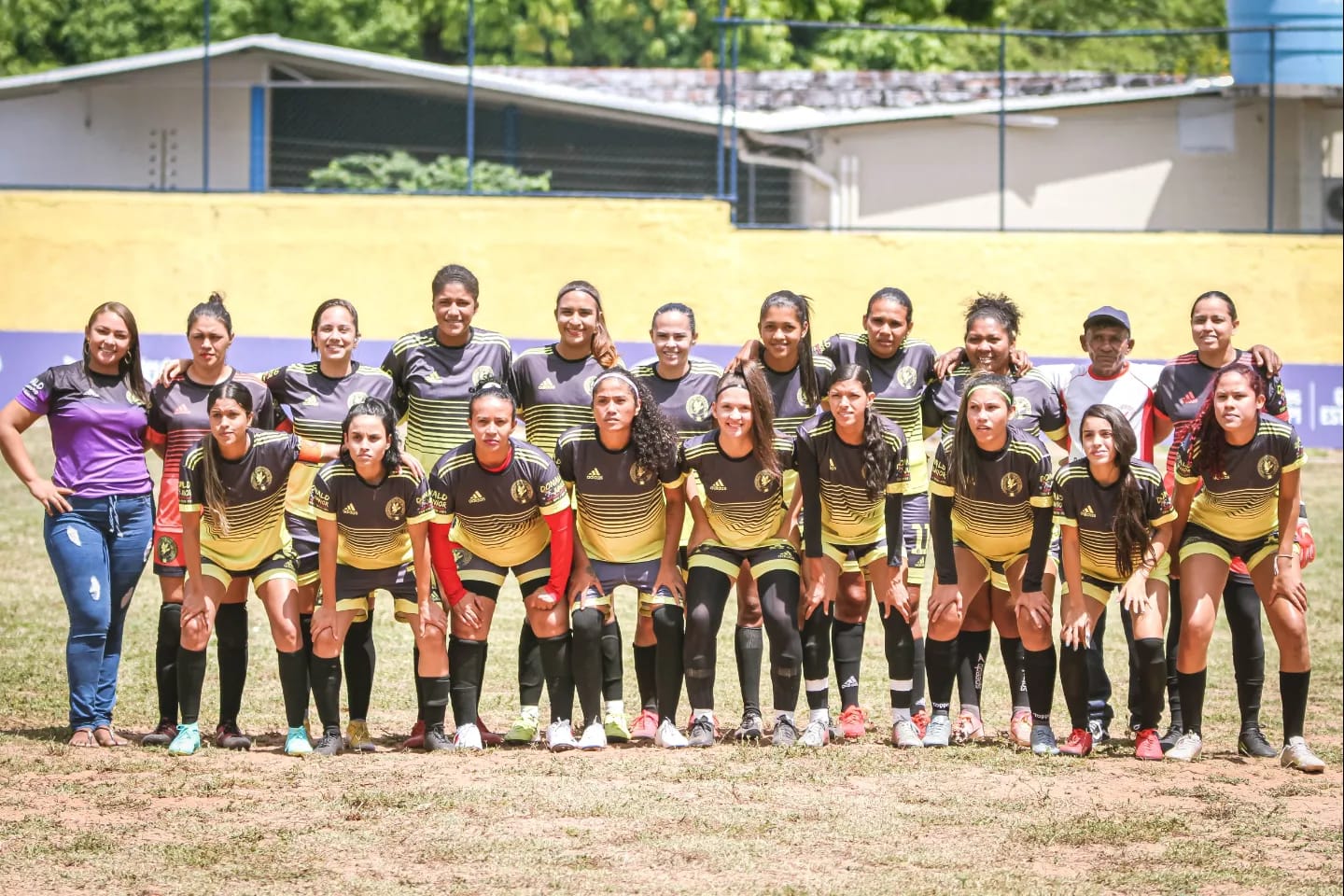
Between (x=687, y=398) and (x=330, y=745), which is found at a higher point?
(x=687, y=398)

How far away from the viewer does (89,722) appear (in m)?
8.02

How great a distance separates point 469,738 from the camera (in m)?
7.92

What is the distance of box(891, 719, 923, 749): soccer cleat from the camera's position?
7.99 m

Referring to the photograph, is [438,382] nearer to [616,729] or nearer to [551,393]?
[551,393]

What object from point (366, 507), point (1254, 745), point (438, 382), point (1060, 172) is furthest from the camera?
point (1060, 172)

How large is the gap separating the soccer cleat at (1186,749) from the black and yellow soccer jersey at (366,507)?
3699 millimetres

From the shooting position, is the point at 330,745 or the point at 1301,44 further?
the point at 1301,44

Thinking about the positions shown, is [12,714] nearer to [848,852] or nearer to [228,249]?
[848,852]

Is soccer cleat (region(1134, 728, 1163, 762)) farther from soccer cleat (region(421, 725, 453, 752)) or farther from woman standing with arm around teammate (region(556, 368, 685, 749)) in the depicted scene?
soccer cleat (region(421, 725, 453, 752))

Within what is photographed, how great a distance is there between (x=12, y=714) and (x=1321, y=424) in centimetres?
1488

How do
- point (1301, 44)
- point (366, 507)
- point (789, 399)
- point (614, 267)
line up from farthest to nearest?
point (1301, 44)
point (614, 267)
point (789, 399)
point (366, 507)

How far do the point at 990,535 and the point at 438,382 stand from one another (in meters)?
2.86

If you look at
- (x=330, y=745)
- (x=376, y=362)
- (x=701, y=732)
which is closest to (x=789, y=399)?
(x=701, y=732)

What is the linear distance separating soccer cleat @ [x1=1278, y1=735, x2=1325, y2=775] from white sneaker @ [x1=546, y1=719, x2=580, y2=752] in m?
3.39
